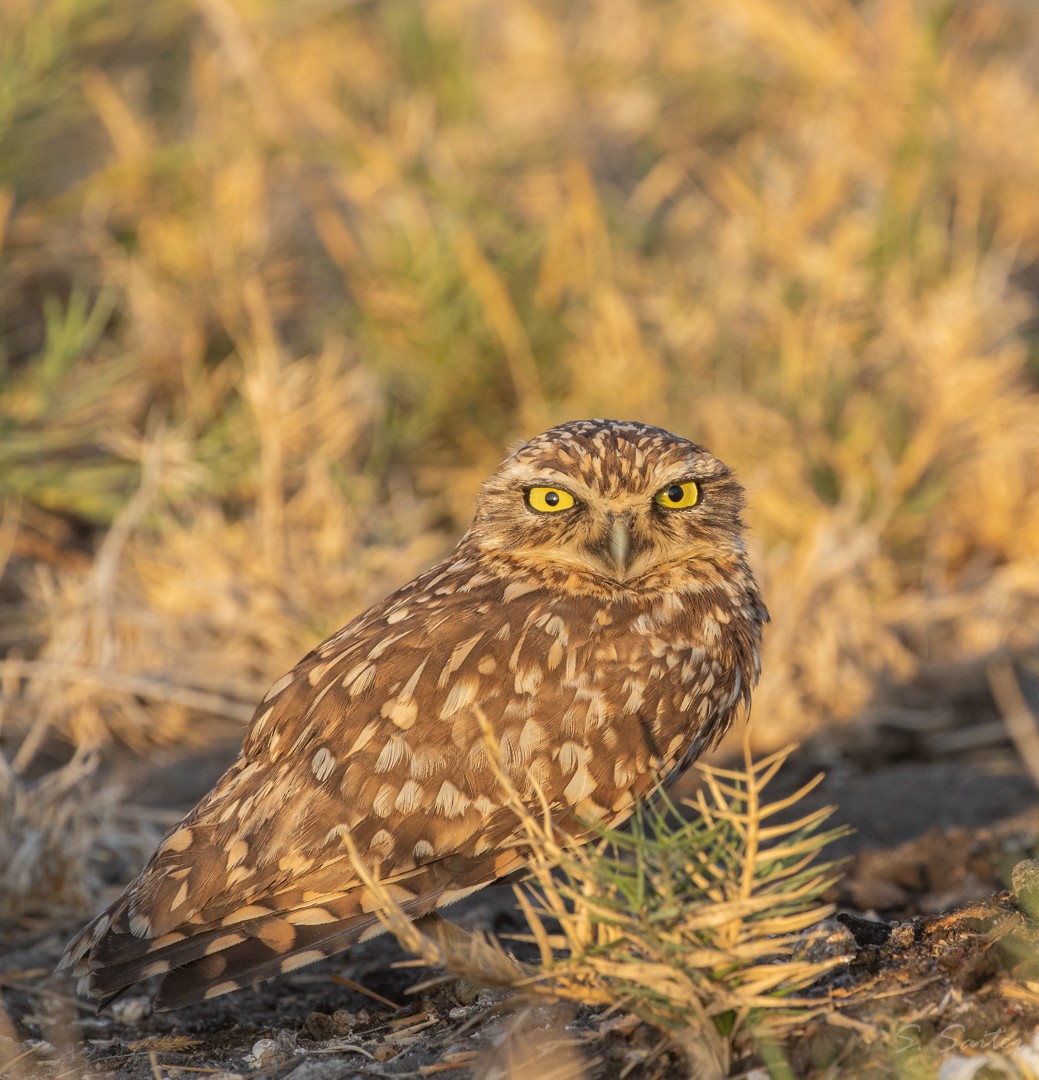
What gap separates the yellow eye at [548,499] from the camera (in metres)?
4.08

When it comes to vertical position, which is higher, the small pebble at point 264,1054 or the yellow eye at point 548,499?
the yellow eye at point 548,499

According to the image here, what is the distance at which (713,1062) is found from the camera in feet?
9.27

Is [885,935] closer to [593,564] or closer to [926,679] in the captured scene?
[593,564]

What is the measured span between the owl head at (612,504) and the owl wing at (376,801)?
0.78ft

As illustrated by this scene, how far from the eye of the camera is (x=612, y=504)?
4.00m

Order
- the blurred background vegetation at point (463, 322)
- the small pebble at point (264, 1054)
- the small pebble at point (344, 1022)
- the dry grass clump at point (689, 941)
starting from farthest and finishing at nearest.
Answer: the blurred background vegetation at point (463, 322), the small pebble at point (344, 1022), the small pebble at point (264, 1054), the dry grass clump at point (689, 941)

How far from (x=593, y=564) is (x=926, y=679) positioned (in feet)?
10.2

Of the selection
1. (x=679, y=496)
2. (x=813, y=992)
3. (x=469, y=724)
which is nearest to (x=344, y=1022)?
(x=469, y=724)

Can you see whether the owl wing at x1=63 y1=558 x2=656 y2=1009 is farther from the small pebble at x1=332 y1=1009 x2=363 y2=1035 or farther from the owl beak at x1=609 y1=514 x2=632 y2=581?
the small pebble at x1=332 y1=1009 x2=363 y2=1035

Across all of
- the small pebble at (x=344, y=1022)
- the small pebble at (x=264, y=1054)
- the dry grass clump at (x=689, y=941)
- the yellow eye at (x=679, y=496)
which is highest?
the yellow eye at (x=679, y=496)

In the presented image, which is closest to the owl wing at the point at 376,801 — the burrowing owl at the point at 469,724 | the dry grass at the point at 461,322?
the burrowing owl at the point at 469,724

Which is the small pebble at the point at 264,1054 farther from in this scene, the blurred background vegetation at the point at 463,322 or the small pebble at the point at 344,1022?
the blurred background vegetation at the point at 463,322

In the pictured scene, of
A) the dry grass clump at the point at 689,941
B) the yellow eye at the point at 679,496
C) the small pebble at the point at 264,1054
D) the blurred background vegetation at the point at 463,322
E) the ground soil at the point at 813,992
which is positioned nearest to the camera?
the dry grass clump at the point at 689,941

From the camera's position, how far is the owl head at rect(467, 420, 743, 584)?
3.99 meters
